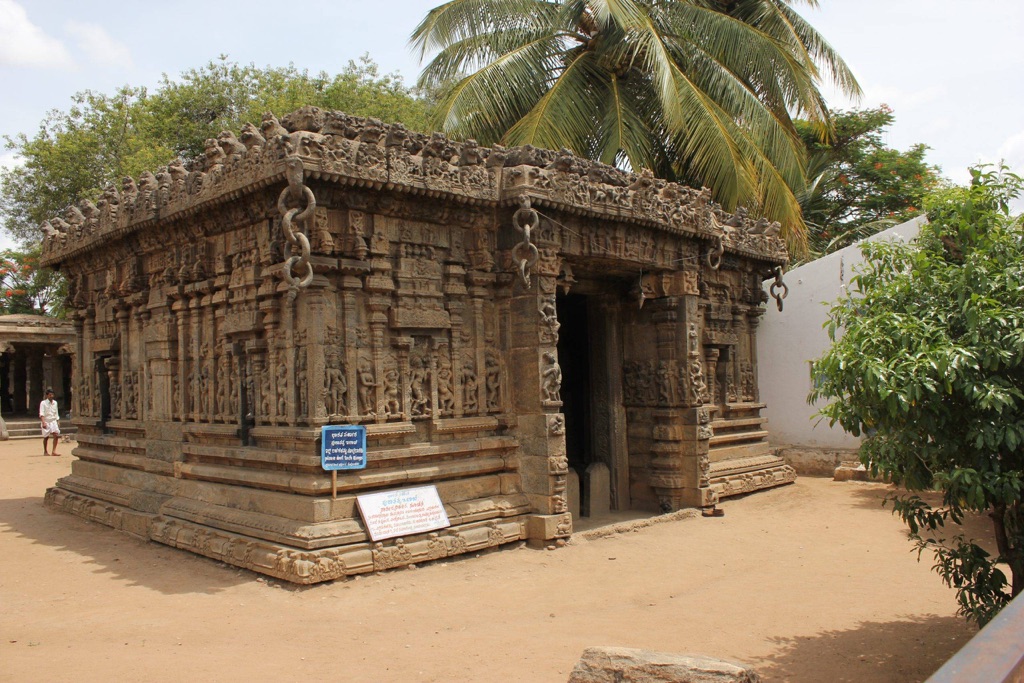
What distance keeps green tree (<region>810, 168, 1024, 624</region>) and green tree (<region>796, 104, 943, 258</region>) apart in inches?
604

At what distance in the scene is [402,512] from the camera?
755cm

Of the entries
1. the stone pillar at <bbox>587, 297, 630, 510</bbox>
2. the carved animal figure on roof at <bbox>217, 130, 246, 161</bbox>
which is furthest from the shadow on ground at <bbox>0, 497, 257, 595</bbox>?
the stone pillar at <bbox>587, 297, 630, 510</bbox>

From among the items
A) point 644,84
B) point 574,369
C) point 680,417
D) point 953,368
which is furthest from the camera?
point 644,84

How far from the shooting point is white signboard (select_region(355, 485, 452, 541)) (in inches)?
288

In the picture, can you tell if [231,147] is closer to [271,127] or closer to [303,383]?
[271,127]

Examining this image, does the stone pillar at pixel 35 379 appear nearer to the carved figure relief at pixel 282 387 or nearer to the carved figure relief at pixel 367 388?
the carved figure relief at pixel 282 387

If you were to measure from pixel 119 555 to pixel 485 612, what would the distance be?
4.21 meters

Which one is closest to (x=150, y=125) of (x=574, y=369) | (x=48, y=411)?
(x=48, y=411)

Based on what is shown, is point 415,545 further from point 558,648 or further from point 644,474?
point 644,474

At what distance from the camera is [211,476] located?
8.36m

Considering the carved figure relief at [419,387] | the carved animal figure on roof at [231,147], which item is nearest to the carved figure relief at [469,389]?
the carved figure relief at [419,387]

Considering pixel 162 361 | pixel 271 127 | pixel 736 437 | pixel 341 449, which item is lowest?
pixel 736 437

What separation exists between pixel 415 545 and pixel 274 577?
126 centimetres

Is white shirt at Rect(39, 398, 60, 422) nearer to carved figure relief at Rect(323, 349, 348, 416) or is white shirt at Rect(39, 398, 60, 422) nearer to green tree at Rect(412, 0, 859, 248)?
green tree at Rect(412, 0, 859, 248)
